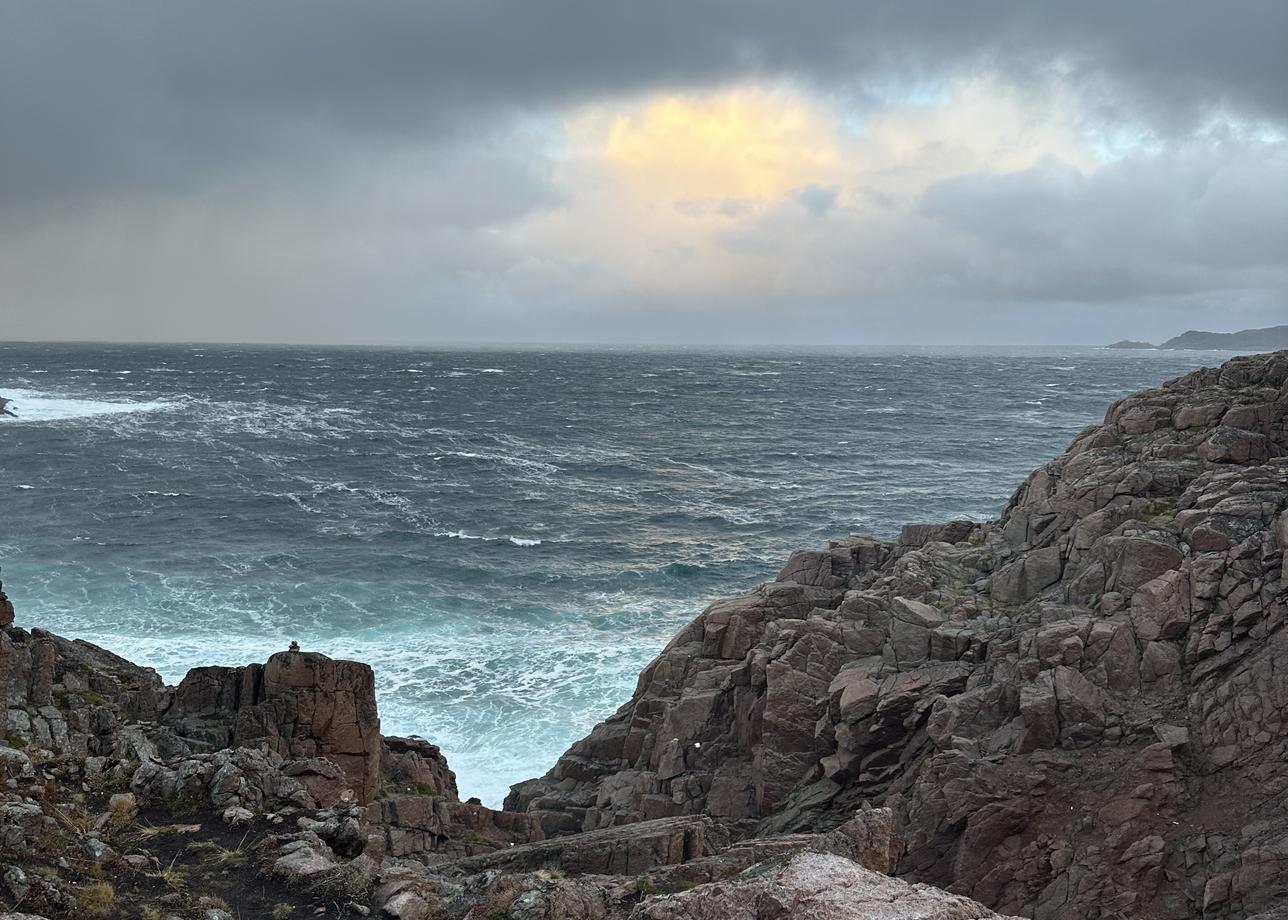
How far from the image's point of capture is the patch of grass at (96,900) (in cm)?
1365

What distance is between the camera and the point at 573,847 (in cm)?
2047

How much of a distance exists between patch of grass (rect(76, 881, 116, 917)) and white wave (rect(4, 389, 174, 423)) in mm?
122734

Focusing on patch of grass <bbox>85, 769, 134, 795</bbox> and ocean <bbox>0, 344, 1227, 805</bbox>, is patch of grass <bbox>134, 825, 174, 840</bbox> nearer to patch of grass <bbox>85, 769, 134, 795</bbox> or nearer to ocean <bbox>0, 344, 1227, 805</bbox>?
patch of grass <bbox>85, 769, 134, 795</bbox>

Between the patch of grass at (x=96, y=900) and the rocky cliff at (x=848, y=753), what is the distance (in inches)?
1.6

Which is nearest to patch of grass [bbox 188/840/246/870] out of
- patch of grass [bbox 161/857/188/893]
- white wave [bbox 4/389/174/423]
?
patch of grass [bbox 161/857/188/893]

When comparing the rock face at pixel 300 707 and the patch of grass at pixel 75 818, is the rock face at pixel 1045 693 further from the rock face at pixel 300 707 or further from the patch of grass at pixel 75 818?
the patch of grass at pixel 75 818

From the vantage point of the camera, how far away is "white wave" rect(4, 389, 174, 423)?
12300 cm

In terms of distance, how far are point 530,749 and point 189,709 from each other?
44.9 feet

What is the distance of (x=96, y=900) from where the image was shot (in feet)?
45.3

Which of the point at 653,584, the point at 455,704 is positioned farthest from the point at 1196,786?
the point at 653,584

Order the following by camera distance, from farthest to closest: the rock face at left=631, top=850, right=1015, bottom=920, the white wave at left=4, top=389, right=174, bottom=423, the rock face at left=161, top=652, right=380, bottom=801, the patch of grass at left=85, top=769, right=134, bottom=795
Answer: the white wave at left=4, top=389, right=174, bottom=423 → the rock face at left=161, top=652, right=380, bottom=801 → the patch of grass at left=85, top=769, right=134, bottom=795 → the rock face at left=631, top=850, right=1015, bottom=920

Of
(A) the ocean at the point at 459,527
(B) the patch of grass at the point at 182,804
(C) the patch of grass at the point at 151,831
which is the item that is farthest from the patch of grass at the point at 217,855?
(A) the ocean at the point at 459,527

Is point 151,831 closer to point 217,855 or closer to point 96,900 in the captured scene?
point 217,855

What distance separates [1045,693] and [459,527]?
164 feet
